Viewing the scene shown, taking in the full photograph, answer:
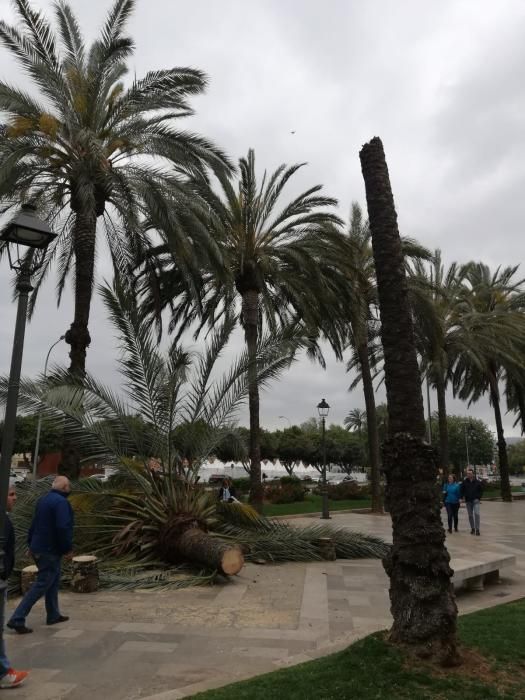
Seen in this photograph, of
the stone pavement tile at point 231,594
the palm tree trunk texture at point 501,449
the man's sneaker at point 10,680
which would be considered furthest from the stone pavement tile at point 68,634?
the palm tree trunk texture at point 501,449

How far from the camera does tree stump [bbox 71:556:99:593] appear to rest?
7.39 m

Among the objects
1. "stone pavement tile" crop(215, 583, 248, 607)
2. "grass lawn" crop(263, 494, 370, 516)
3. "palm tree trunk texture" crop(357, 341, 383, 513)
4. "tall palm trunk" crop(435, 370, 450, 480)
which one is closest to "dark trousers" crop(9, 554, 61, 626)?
"stone pavement tile" crop(215, 583, 248, 607)

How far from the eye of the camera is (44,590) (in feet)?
18.8

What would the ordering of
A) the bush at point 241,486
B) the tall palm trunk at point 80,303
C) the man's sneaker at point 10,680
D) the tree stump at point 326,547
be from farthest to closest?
the bush at point 241,486 < the tall palm trunk at point 80,303 < the tree stump at point 326,547 < the man's sneaker at point 10,680

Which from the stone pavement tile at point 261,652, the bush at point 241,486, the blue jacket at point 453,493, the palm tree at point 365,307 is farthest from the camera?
the bush at point 241,486

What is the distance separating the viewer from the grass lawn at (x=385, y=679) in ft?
11.7

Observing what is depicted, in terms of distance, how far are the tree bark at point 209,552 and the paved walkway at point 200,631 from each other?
27 cm

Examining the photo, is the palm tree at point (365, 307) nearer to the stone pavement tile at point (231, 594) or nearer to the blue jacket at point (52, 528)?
the stone pavement tile at point (231, 594)

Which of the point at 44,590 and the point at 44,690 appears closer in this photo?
the point at 44,690

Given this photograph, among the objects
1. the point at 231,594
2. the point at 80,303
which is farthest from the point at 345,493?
the point at 231,594

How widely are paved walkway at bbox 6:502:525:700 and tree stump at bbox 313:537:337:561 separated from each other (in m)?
0.90

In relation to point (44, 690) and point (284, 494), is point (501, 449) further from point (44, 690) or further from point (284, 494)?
point (44, 690)

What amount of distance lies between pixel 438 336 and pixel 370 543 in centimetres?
931

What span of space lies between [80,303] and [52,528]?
22.5ft
